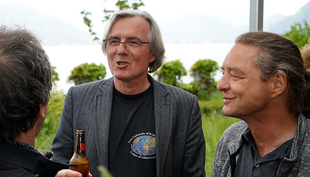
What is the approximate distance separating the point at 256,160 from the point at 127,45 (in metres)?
1.09

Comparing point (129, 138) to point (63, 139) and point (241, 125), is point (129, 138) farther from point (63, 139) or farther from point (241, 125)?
point (241, 125)

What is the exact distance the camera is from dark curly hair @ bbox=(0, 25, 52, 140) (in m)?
1.04

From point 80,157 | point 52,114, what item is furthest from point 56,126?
point 80,157

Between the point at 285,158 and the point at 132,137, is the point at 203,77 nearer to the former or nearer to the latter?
the point at 132,137

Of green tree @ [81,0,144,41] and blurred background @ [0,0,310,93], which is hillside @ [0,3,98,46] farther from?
green tree @ [81,0,144,41]

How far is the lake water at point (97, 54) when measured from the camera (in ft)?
13.7

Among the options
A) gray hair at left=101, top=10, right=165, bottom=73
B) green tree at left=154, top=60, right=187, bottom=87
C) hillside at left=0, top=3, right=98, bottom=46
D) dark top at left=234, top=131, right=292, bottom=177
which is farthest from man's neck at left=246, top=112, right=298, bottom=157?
green tree at left=154, top=60, right=187, bottom=87

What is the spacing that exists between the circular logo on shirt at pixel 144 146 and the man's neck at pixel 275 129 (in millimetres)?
654

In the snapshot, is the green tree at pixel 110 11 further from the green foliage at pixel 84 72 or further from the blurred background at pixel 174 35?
the green foliage at pixel 84 72

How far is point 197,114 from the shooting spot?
2129 millimetres

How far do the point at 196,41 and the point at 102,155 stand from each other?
3.15 meters

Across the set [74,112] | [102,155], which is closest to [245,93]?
[102,155]

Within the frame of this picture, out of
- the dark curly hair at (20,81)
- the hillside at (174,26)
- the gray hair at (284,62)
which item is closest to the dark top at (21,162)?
the dark curly hair at (20,81)

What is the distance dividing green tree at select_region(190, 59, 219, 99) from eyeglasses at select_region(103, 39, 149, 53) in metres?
3.09
